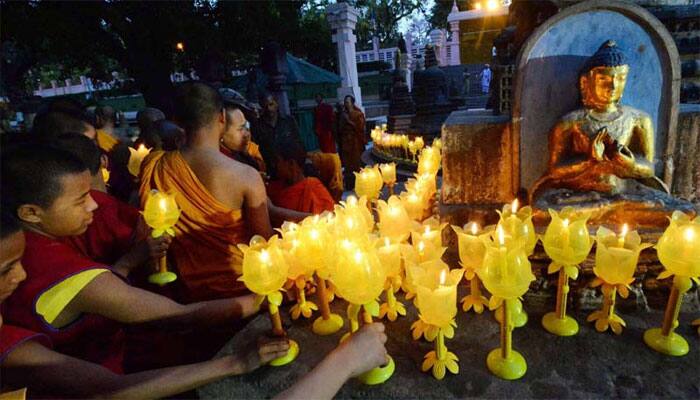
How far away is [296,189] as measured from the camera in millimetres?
3309

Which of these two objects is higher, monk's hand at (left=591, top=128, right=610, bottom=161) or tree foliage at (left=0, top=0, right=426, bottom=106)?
tree foliage at (left=0, top=0, right=426, bottom=106)

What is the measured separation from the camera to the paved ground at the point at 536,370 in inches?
64.6

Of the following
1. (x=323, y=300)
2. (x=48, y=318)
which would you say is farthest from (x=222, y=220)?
(x=48, y=318)

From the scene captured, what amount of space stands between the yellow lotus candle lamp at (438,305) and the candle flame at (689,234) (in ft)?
2.93

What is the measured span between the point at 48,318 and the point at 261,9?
14363 mm

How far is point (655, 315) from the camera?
209 centimetres

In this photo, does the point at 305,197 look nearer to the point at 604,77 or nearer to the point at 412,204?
the point at 412,204

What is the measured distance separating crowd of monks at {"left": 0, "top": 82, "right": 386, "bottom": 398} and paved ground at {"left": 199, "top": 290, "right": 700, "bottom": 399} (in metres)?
0.27

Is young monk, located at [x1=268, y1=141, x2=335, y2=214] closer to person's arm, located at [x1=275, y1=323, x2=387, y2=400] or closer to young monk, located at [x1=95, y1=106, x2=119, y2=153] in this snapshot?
person's arm, located at [x1=275, y1=323, x2=387, y2=400]

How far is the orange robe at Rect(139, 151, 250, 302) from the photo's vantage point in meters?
2.63

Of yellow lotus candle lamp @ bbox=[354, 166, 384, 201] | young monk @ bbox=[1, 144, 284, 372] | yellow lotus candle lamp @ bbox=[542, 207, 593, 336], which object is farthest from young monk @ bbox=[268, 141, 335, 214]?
yellow lotus candle lamp @ bbox=[542, 207, 593, 336]

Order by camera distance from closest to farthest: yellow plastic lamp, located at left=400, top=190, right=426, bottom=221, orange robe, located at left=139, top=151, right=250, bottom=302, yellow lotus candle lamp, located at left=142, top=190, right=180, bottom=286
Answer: yellow lotus candle lamp, located at left=142, top=190, right=180, bottom=286
orange robe, located at left=139, top=151, right=250, bottom=302
yellow plastic lamp, located at left=400, top=190, right=426, bottom=221

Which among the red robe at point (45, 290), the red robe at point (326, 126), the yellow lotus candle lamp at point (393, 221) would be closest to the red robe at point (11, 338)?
the red robe at point (45, 290)

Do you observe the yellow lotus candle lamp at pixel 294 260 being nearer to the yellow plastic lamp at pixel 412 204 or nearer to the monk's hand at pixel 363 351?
the monk's hand at pixel 363 351
